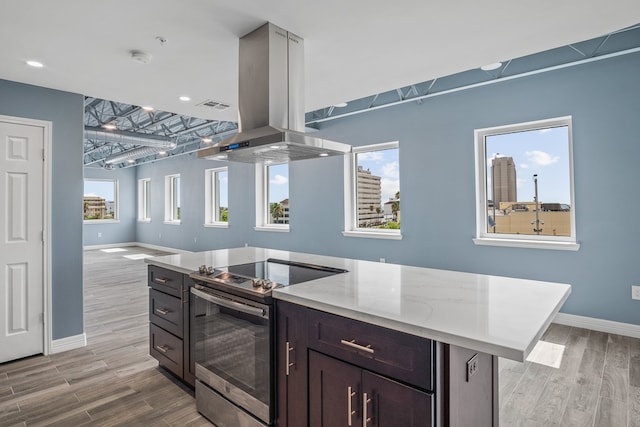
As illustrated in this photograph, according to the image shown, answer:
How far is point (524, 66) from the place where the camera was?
3.86 metres

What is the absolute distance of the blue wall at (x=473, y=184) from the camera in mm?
3457

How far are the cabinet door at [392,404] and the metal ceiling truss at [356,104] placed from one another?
3748 millimetres

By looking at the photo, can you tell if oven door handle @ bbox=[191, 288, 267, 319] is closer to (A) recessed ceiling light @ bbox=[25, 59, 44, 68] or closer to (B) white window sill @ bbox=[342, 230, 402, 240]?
(A) recessed ceiling light @ bbox=[25, 59, 44, 68]

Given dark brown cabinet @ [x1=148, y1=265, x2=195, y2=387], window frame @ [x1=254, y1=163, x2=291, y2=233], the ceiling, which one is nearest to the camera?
the ceiling

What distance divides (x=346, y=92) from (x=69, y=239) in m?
3.15

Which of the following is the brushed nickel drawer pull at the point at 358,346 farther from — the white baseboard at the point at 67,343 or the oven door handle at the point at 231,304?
the white baseboard at the point at 67,343

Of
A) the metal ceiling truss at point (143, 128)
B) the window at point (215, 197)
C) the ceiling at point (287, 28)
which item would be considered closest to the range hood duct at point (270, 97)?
the ceiling at point (287, 28)

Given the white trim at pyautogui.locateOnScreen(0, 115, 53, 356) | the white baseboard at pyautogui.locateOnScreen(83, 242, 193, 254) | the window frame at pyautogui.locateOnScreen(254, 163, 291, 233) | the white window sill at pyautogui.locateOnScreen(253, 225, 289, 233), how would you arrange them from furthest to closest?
the white baseboard at pyautogui.locateOnScreen(83, 242, 193, 254)
the window frame at pyautogui.locateOnScreen(254, 163, 291, 233)
the white window sill at pyautogui.locateOnScreen(253, 225, 289, 233)
the white trim at pyautogui.locateOnScreen(0, 115, 53, 356)

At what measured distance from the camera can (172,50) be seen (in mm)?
2594

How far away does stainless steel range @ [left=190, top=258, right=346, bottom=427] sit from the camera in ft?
5.96

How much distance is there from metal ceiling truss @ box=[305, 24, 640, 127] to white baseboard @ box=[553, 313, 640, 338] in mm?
2630

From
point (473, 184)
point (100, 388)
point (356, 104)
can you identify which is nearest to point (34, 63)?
point (100, 388)

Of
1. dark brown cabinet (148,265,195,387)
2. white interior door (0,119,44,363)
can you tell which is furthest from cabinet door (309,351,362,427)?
white interior door (0,119,44,363)

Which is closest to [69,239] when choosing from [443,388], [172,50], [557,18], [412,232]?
[172,50]
